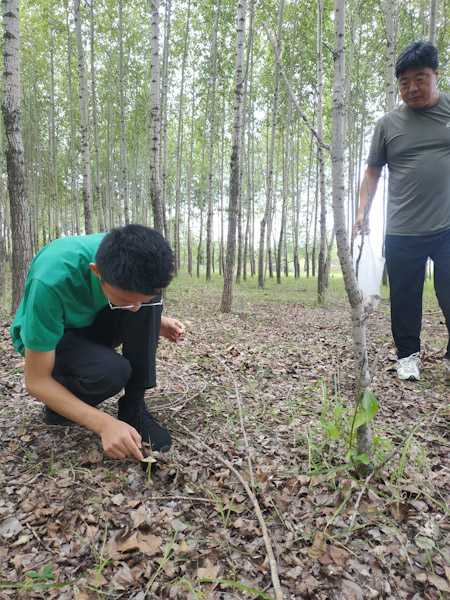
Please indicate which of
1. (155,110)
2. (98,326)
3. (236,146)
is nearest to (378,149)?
(98,326)

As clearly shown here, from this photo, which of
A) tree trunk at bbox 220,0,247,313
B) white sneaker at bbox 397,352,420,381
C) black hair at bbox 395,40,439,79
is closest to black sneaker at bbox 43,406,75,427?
white sneaker at bbox 397,352,420,381

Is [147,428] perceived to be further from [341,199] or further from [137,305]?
[341,199]

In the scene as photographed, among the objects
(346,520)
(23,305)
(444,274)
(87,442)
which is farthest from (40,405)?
(444,274)

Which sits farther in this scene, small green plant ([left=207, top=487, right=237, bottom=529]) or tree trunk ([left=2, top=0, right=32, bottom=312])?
tree trunk ([left=2, top=0, right=32, bottom=312])

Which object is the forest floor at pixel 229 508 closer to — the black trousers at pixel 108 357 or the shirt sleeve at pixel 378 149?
the black trousers at pixel 108 357

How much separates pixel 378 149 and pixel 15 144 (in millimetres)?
4383

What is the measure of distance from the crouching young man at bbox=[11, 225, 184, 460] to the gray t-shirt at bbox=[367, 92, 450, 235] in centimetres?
215

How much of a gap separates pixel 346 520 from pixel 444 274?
2.07 metres

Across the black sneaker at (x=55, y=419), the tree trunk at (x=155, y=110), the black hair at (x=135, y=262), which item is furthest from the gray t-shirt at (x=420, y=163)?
the tree trunk at (x=155, y=110)

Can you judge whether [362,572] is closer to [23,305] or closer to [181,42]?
[23,305]

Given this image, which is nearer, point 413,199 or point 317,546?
point 317,546

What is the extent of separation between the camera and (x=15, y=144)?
15.2ft

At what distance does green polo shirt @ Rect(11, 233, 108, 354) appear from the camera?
1502 millimetres

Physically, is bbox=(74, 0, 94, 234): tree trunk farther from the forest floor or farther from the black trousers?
the black trousers
